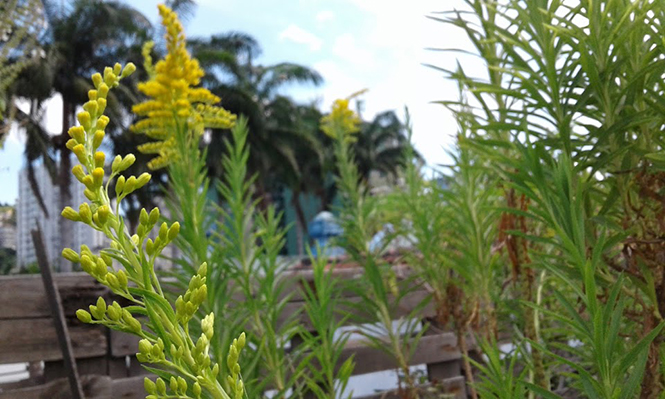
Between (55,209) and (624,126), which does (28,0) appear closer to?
(624,126)

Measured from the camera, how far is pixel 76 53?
2581 cm

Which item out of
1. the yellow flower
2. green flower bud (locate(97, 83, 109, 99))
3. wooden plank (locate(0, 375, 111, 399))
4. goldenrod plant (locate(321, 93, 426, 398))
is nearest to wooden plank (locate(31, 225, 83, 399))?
wooden plank (locate(0, 375, 111, 399))

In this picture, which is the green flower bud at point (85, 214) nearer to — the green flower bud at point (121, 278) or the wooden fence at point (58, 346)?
the green flower bud at point (121, 278)

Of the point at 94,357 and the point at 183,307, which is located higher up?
the point at 183,307

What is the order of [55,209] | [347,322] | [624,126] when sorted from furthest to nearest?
[55,209] → [347,322] → [624,126]

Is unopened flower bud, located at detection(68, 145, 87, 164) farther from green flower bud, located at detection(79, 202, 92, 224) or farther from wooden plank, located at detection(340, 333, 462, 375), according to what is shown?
wooden plank, located at detection(340, 333, 462, 375)

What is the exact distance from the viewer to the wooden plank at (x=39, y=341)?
5.89 feet

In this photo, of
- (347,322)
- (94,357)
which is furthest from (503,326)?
(94,357)

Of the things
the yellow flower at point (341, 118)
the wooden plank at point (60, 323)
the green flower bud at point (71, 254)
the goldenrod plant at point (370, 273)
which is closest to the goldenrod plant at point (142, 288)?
the green flower bud at point (71, 254)

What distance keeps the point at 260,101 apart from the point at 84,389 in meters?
30.3

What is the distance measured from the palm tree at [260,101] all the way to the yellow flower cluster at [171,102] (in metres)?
26.1

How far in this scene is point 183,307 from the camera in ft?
1.39

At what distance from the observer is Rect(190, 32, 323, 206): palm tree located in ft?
93.4

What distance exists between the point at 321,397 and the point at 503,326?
758mm
